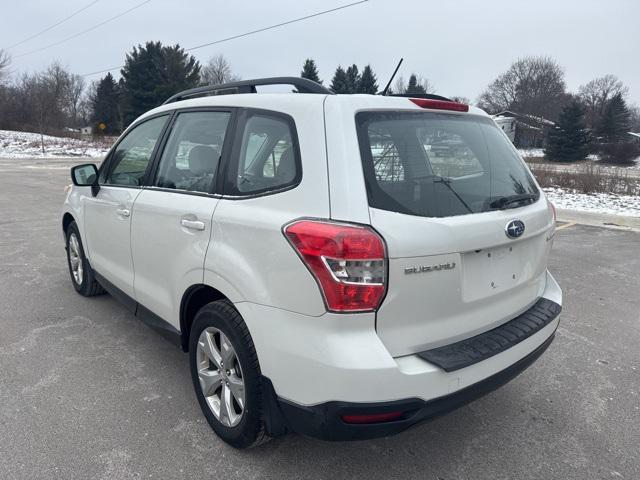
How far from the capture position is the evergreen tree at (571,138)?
45469mm

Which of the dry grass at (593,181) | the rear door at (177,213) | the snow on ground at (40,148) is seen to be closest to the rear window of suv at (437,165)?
the rear door at (177,213)

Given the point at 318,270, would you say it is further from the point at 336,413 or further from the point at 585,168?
the point at 585,168

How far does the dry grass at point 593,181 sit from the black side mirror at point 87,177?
1514 cm

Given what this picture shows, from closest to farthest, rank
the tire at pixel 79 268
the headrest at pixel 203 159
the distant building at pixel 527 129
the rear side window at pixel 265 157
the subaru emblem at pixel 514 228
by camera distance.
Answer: the rear side window at pixel 265 157
the subaru emblem at pixel 514 228
the headrest at pixel 203 159
the tire at pixel 79 268
the distant building at pixel 527 129

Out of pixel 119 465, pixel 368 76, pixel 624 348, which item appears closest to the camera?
pixel 119 465

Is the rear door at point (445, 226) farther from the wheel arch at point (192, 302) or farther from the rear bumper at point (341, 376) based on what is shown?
the wheel arch at point (192, 302)

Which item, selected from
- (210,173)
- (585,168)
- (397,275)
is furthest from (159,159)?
(585,168)

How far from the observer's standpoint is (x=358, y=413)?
74.9 inches

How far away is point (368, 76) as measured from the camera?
48875mm

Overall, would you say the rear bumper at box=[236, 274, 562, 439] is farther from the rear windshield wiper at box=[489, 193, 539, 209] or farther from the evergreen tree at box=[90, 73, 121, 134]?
the evergreen tree at box=[90, 73, 121, 134]

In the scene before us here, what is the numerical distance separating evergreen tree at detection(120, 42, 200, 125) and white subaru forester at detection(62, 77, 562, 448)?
57009 mm

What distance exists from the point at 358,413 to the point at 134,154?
262cm

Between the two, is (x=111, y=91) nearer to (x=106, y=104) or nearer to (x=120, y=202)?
(x=106, y=104)

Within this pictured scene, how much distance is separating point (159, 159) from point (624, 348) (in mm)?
3784
